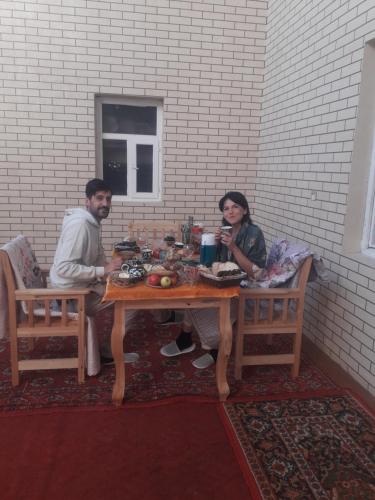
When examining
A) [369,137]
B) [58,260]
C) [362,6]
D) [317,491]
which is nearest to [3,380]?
[58,260]

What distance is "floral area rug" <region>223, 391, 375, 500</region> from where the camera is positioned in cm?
196

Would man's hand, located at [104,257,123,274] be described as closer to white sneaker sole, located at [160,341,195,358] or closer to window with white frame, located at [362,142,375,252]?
white sneaker sole, located at [160,341,195,358]

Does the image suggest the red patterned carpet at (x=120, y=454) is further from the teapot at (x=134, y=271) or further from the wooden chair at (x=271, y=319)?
the teapot at (x=134, y=271)

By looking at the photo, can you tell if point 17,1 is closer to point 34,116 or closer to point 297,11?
point 34,116

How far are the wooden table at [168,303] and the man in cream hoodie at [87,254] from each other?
0.39 m

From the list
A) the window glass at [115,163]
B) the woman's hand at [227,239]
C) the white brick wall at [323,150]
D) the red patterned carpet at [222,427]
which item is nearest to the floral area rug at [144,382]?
the red patterned carpet at [222,427]

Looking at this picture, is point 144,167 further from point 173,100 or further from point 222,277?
point 222,277

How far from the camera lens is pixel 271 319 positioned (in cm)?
289

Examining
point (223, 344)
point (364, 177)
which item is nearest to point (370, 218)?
point (364, 177)

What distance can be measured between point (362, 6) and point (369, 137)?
886mm

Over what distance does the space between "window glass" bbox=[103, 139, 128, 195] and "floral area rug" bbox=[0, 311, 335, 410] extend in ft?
6.72

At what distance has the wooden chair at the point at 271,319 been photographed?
2803 millimetres

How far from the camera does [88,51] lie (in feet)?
13.7

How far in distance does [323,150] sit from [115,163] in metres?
2.44
